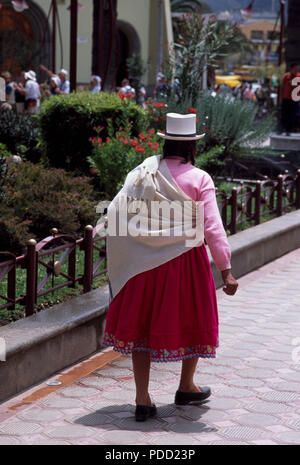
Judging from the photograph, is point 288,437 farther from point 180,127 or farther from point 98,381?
point 180,127

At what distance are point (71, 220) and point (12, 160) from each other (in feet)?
4.89

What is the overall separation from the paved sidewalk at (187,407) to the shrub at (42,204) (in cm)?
202

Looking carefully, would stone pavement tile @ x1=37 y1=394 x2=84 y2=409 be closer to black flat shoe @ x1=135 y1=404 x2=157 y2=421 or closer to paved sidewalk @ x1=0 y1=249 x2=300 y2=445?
paved sidewalk @ x1=0 y1=249 x2=300 y2=445

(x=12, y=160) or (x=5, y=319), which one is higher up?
(x=12, y=160)

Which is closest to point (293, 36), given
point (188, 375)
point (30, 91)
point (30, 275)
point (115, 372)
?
point (30, 91)

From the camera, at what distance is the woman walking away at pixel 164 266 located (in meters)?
4.77

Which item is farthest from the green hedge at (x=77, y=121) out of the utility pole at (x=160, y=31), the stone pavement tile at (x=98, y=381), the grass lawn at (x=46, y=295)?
the utility pole at (x=160, y=31)

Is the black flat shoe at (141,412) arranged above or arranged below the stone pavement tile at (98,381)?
above

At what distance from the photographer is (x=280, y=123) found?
1778 cm

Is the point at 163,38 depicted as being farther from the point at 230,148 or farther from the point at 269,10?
the point at 269,10

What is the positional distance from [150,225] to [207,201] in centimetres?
33

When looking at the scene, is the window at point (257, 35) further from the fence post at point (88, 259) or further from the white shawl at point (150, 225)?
the white shawl at point (150, 225)
